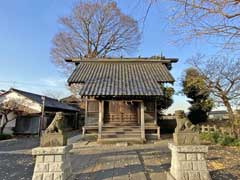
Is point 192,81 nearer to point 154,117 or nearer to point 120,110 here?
A: point 154,117

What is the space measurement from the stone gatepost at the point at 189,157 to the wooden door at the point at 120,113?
670 centimetres

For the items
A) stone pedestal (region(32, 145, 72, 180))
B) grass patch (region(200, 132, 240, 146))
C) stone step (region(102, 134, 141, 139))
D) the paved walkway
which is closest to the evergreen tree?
grass patch (region(200, 132, 240, 146))

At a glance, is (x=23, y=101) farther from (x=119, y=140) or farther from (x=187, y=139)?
(x=187, y=139)

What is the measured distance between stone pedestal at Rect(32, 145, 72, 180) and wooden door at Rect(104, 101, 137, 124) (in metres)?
6.85

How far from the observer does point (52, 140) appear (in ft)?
11.1

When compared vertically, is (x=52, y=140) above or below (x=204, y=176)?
above

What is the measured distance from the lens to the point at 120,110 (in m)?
10.2

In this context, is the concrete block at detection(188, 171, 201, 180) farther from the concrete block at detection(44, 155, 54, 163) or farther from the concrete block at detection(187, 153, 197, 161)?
the concrete block at detection(44, 155, 54, 163)

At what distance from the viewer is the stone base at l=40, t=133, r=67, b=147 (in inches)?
133

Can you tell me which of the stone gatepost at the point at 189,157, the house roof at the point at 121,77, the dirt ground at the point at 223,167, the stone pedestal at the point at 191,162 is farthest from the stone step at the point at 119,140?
the stone pedestal at the point at 191,162

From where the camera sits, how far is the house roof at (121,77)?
28.7ft

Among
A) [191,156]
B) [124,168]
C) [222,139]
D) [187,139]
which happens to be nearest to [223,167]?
[191,156]

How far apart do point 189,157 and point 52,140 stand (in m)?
2.80

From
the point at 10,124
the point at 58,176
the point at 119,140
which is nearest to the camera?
the point at 58,176
